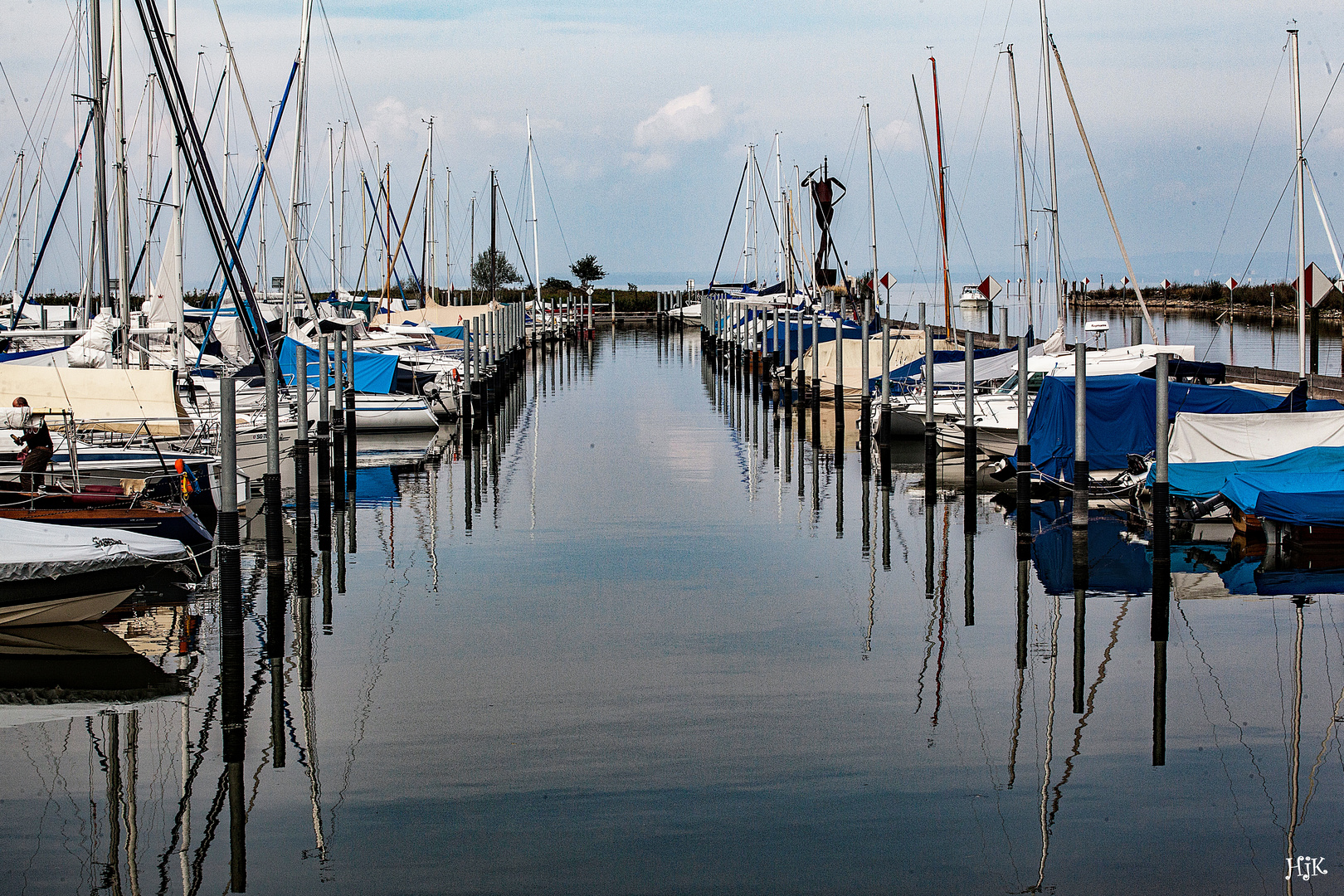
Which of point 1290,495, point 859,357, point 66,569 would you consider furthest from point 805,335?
point 66,569

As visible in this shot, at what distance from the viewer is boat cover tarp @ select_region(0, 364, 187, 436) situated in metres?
23.5

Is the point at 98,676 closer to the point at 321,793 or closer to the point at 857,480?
the point at 321,793

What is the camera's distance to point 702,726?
13250 mm

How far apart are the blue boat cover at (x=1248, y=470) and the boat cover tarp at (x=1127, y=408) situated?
3235 mm

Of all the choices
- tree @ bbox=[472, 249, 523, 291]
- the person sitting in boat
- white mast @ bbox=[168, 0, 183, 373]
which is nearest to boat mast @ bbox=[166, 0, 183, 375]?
white mast @ bbox=[168, 0, 183, 373]

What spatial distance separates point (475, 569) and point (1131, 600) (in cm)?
926

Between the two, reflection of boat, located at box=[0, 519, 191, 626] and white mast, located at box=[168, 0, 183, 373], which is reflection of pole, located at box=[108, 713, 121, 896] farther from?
white mast, located at box=[168, 0, 183, 373]

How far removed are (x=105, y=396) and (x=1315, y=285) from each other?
84.9 feet

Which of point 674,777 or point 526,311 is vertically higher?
point 526,311

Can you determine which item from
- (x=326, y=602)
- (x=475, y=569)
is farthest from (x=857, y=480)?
(x=326, y=602)

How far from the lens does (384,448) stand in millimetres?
35562

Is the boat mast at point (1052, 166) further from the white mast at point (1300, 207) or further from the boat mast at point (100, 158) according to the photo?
the boat mast at point (100, 158)

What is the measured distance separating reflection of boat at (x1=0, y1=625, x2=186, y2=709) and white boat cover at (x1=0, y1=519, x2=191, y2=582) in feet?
2.72

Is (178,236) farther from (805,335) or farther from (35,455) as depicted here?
(805,335)
